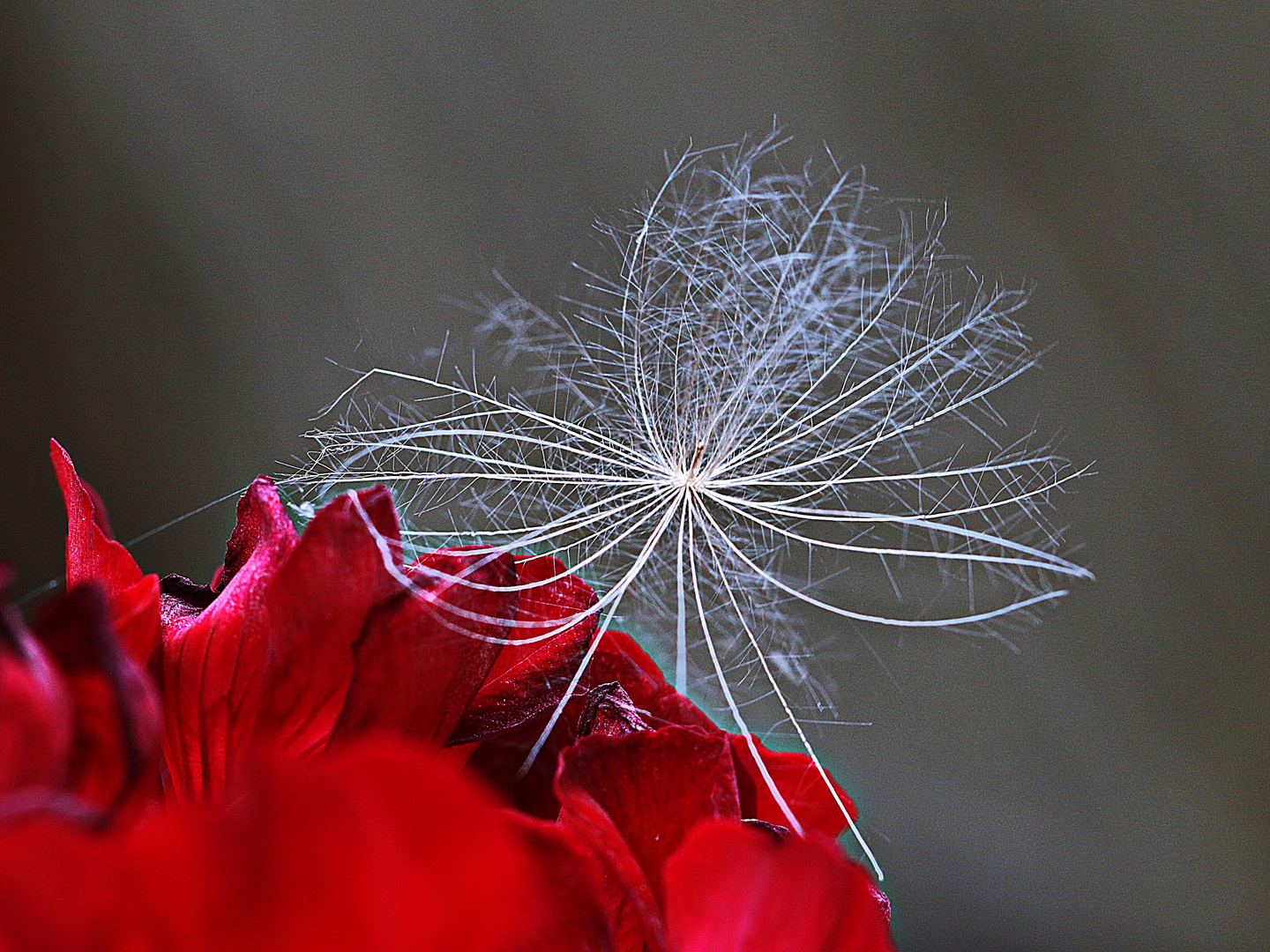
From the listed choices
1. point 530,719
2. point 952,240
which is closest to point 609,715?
point 530,719

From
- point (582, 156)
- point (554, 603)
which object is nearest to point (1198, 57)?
point (582, 156)

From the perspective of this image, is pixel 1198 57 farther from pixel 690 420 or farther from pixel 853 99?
pixel 690 420

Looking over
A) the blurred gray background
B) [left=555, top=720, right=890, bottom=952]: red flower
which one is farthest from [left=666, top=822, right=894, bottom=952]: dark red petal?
the blurred gray background

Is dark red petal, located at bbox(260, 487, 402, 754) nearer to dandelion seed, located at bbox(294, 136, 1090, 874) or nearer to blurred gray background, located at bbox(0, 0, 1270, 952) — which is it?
dandelion seed, located at bbox(294, 136, 1090, 874)

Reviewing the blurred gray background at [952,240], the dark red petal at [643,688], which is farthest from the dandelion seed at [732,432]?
the blurred gray background at [952,240]

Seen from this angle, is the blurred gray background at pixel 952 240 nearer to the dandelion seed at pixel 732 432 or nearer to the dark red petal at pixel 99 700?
the dandelion seed at pixel 732 432
